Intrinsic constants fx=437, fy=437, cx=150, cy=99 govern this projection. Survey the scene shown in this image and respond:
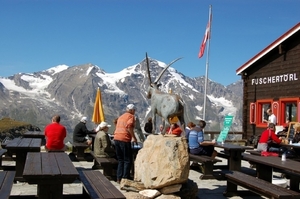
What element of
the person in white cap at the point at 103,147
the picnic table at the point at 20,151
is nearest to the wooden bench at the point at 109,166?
the person in white cap at the point at 103,147

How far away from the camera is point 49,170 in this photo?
5.88m

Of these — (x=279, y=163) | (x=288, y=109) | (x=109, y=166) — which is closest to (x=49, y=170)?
(x=109, y=166)

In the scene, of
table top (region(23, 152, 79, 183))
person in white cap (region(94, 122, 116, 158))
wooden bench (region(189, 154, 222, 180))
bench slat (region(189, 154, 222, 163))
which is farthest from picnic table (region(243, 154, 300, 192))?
table top (region(23, 152, 79, 183))

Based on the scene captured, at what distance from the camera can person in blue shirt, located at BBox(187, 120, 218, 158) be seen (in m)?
10.2

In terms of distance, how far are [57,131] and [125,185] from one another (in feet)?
9.77

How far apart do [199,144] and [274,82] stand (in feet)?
33.6

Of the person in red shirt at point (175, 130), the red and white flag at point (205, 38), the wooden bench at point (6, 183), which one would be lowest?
the wooden bench at point (6, 183)

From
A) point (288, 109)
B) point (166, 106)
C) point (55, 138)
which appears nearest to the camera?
point (166, 106)

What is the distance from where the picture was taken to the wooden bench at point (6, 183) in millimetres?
5059

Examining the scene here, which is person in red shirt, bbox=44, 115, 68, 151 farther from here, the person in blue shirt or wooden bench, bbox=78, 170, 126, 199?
the person in blue shirt

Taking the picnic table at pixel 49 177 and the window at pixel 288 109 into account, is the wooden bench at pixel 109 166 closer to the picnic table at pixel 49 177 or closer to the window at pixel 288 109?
the picnic table at pixel 49 177

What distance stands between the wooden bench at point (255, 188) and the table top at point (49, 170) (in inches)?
115

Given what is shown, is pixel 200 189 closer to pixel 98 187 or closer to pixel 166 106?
pixel 166 106

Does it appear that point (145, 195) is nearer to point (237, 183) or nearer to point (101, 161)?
point (237, 183)
